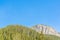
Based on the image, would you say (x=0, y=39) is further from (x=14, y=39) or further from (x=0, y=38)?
(x=14, y=39)

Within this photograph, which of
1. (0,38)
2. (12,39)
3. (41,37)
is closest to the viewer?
(41,37)

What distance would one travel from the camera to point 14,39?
5221 inches

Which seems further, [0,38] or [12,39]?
[12,39]

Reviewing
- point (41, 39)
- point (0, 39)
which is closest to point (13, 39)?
point (0, 39)

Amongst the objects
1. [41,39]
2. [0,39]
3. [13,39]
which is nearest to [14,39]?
[13,39]

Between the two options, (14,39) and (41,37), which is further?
(14,39)

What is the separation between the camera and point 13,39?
131 metres

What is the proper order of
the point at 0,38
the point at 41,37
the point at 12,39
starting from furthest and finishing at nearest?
the point at 12,39 → the point at 0,38 → the point at 41,37

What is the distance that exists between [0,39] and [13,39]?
38.1 m

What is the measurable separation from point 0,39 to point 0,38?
21.2 inches

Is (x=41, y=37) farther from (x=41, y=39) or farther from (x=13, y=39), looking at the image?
(x=13, y=39)

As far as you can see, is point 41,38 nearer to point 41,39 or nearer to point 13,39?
point 41,39

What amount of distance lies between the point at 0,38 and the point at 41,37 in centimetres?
3054

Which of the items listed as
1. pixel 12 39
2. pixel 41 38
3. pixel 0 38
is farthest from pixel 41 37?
pixel 12 39
